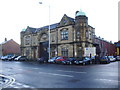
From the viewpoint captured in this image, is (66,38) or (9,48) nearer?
(66,38)

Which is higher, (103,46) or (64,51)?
(103,46)

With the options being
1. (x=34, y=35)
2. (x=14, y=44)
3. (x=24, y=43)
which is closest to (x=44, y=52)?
(x=34, y=35)

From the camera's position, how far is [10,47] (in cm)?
6506

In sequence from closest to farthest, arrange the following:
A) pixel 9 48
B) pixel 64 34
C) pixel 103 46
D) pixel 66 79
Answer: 1. pixel 66 79
2. pixel 64 34
3. pixel 103 46
4. pixel 9 48

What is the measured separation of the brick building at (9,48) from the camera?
61.8 meters

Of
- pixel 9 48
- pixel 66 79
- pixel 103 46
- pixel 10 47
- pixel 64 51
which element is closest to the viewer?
pixel 66 79

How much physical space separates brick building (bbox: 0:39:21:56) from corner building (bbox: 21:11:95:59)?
24512 mm

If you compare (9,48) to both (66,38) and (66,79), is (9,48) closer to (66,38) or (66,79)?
(66,38)

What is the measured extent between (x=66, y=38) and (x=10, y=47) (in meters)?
42.3

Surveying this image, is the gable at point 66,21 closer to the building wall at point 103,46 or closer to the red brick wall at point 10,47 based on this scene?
the building wall at point 103,46

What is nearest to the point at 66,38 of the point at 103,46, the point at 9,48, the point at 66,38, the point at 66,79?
the point at 66,38

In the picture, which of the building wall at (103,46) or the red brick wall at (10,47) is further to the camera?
the red brick wall at (10,47)

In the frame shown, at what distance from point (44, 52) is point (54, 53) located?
569 centimetres

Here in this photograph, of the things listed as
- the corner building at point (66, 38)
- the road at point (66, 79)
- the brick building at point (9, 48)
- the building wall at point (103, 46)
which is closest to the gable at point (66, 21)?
the corner building at point (66, 38)
